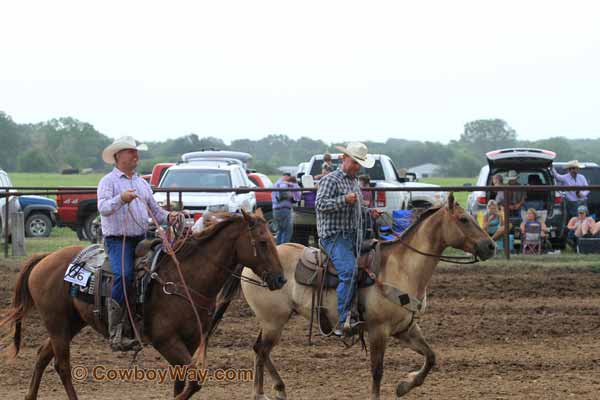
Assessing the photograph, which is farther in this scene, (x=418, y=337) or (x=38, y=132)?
(x=38, y=132)

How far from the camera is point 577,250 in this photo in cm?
1727

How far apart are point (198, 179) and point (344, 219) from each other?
11.5 metres

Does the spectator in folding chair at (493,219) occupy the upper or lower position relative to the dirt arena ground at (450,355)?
upper

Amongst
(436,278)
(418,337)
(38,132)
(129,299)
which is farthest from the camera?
(38,132)

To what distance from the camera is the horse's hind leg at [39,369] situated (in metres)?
7.84

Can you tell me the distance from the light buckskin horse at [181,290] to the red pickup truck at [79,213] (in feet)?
33.6

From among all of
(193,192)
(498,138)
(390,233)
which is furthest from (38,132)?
(390,233)

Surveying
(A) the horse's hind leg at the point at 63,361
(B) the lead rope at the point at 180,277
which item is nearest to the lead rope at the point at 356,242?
(B) the lead rope at the point at 180,277

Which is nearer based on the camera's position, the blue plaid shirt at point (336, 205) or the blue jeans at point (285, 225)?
the blue plaid shirt at point (336, 205)

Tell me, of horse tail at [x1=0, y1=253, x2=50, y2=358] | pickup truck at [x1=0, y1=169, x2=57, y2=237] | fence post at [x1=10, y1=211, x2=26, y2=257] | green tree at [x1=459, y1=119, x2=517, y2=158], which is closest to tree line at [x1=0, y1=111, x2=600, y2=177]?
green tree at [x1=459, y1=119, x2=517, y2=158]

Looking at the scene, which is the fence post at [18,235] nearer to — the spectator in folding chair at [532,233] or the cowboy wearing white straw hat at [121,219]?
the spectator in folding chair at [532,233]

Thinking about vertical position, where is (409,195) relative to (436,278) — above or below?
above

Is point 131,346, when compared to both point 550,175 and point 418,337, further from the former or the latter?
point 550,175

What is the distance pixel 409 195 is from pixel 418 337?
914 centimetres
